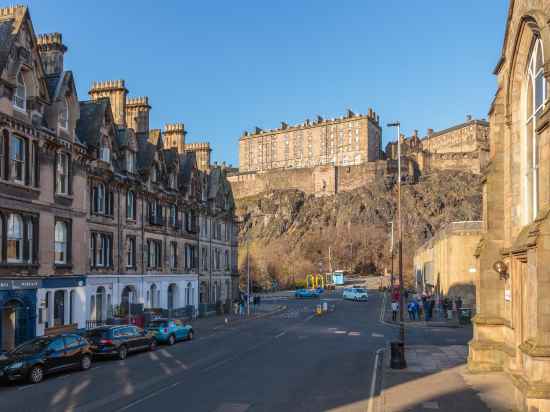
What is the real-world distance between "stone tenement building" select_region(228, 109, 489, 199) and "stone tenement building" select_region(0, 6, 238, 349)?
104 metres

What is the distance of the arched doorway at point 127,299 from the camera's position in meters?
37.6

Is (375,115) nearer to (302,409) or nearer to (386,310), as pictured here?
(386,310)

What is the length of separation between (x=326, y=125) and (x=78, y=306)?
13419 centimetres

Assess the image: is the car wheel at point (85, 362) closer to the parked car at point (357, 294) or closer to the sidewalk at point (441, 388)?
the sidewalk at point (441, 388)

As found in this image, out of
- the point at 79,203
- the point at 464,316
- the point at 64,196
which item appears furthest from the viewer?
the point at 464,316

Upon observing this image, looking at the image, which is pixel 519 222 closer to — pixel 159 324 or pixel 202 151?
pixel 159 324

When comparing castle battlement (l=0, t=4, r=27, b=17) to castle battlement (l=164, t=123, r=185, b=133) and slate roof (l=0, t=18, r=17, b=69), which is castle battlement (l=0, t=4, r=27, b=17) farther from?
castle battlement (l=164, t=123, r=185, b=133)

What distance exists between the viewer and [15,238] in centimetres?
2717

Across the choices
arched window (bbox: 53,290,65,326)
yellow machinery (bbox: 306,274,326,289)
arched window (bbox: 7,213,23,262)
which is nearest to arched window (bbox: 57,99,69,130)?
arched window (bbox: 7,213,23,262)

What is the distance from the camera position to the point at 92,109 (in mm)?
35938

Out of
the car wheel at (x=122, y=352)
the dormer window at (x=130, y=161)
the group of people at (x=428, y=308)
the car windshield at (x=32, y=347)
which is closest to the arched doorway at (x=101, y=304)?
the dormer window at (x=130, y=161)

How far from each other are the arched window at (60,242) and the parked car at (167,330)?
5426 millimetres

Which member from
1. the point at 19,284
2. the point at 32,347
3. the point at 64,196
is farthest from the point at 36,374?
the point at 64,196

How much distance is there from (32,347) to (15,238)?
7964 mm
